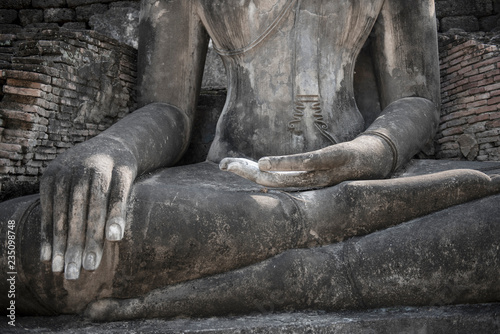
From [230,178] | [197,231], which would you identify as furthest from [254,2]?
[197,231]

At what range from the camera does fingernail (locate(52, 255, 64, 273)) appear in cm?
184

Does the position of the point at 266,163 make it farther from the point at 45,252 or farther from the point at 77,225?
the point at 45,252

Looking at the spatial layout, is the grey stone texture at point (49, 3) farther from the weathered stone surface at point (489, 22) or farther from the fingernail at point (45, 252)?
the fingernail at point (45, 252)

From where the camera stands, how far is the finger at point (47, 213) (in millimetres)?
1899

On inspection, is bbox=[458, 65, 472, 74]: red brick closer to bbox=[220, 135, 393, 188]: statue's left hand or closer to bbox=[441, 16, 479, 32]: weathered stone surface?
bbox=[220, 135, 393, 188]: statue's left hand

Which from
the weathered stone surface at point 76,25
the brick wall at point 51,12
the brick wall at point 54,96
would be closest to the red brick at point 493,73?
the brick wall at point 54,96

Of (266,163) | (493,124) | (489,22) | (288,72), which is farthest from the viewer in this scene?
(489,22)

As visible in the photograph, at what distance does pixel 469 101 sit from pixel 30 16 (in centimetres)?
486

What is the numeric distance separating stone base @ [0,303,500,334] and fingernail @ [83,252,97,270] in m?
0.24

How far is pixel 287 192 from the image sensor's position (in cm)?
238

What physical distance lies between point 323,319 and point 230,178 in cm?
99

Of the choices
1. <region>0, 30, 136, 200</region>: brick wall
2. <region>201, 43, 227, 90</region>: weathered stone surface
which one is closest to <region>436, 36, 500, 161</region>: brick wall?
<region>201, 43, 227, 90</region>: weathered stone surface

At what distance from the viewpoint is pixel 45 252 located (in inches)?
74.5

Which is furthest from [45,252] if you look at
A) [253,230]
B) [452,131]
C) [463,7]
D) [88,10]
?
[463,7]
